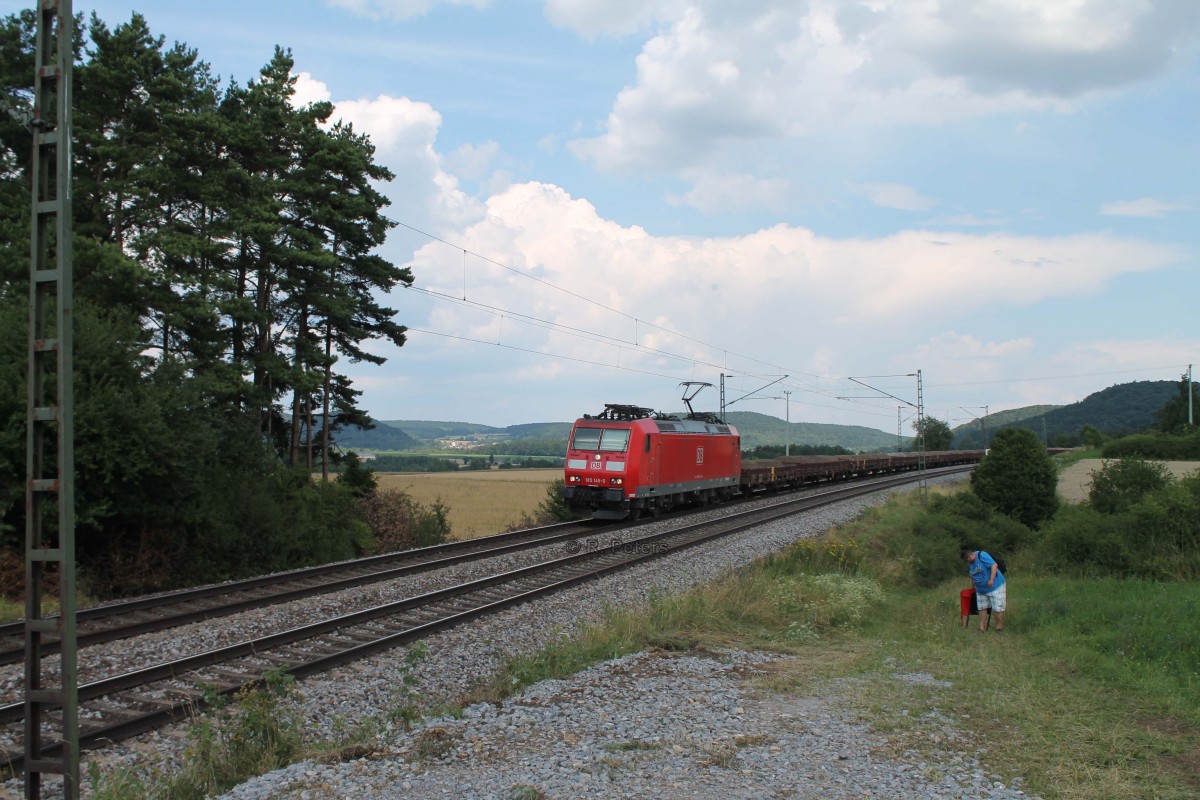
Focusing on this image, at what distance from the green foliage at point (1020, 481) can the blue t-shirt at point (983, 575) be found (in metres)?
20.5

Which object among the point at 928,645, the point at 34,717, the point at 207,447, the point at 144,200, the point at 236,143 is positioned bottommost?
the point at 928,645

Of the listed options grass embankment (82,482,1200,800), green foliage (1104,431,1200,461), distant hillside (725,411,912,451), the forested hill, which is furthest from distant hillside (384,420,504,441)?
grass embankment (82,482,1200,800)

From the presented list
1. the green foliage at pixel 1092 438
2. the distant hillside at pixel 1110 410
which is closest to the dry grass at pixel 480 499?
the green foliage at pixel 1092 438

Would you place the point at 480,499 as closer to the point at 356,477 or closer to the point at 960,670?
the point at 356,477

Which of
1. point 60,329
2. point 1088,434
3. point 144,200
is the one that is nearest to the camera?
point 60,329

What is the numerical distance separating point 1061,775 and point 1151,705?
9.31ft

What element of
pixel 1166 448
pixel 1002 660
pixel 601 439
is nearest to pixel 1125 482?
pixel 601 439

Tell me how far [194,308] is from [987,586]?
671 inches

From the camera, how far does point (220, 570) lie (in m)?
16.3

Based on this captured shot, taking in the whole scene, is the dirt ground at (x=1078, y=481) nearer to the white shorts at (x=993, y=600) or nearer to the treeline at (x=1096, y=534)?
the treeline at (x=1096, y=534)

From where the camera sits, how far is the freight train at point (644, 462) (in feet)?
78.5

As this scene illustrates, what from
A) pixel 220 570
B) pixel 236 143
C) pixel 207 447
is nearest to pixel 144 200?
pixel 236 143

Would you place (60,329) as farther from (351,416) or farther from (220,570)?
(351,416)

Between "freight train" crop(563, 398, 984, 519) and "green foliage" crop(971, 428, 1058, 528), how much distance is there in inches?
375
